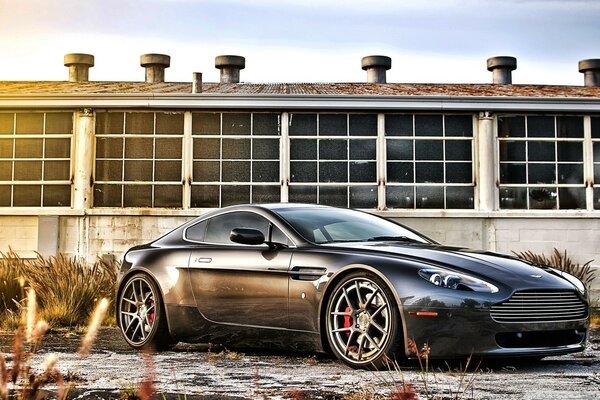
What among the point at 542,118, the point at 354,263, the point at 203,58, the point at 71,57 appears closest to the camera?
the point at 354,263

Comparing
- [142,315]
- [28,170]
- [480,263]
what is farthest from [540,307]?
[28,170]

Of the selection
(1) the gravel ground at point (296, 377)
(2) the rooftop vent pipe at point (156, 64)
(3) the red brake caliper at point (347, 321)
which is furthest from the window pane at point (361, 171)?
(2) the rooftop vent pipe at point (156, 64)

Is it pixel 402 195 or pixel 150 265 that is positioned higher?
pixel 402 195

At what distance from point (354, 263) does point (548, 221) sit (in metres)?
10.8

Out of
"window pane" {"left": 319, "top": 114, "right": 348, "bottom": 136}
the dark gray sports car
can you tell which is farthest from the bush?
the dark gray sports car

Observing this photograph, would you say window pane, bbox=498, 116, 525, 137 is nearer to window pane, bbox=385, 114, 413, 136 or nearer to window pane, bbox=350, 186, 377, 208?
window pane, bbox=385, 114, 413, 136

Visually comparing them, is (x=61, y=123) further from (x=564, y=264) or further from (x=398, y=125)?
(x=564, y=264)

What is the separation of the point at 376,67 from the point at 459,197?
436 inches

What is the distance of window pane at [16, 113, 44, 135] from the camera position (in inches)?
672

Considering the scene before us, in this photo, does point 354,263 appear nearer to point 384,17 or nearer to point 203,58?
point 384,17

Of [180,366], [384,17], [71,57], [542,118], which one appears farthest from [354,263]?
[71,57]

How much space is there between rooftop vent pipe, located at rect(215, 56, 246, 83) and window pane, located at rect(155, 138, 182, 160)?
10.6 metres

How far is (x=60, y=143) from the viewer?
55.6ft

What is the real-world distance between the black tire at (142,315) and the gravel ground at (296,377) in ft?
0.49
